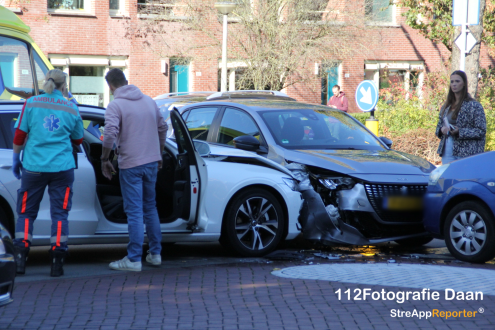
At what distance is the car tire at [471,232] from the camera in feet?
22.5

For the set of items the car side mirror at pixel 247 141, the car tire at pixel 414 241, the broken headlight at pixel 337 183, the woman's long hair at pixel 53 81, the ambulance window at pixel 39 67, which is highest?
the ambulance window at pixel 39 67

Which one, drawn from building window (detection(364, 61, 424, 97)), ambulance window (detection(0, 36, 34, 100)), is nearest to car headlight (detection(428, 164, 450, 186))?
ambulance window (detection(0, 36, 34, 100))

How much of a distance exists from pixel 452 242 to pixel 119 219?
3279 mm

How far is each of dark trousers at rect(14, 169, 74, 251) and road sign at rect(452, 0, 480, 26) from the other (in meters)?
8.72

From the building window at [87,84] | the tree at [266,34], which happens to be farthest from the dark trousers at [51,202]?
the building window at [87,84]

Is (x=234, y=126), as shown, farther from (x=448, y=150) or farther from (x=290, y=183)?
(x=448, y=150)

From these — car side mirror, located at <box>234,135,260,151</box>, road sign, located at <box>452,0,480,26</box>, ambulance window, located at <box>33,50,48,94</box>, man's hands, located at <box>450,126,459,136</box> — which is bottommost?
car side mirror, located at <box>234,135,260,151</box>

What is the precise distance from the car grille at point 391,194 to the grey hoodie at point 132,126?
2360mm

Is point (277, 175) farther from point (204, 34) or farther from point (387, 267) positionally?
point (204, 34)

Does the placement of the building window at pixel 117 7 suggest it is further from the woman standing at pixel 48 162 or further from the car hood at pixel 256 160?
the woman standing at pixel 48 162

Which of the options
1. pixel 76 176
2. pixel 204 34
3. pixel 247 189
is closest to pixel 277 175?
pixel 247 189

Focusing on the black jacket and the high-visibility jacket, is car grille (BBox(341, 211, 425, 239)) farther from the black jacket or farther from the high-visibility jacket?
the high-visibility jacket

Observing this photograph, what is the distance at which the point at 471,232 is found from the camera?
706 cm

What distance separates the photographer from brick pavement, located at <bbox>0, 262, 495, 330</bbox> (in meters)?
4.76
